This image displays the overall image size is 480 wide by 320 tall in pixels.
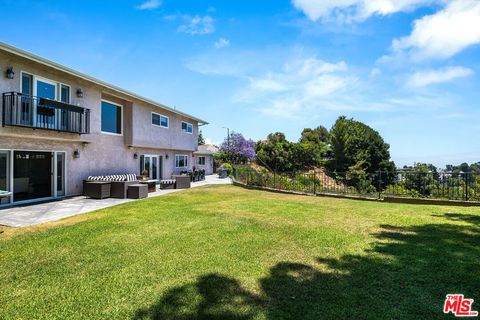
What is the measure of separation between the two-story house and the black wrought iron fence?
8.57m

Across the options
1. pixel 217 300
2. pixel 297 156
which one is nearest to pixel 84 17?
pixel 217 300

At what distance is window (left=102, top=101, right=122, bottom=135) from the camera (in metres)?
15.3

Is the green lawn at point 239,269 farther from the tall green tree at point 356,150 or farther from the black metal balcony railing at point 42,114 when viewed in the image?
the tall green tree at point 356,150

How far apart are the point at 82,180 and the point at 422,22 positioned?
15907 mm

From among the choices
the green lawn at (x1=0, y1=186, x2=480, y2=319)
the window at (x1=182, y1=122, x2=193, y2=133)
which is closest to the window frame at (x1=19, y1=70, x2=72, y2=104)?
the green lawn at (x1=0, y1=186, x2=480, y2=319)

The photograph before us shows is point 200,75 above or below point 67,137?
above

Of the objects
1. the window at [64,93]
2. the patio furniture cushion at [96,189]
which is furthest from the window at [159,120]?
the patio furniture cushion at [96,189]

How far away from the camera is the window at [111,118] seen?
50.2ft

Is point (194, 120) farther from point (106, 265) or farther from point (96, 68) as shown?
point (106, 265)

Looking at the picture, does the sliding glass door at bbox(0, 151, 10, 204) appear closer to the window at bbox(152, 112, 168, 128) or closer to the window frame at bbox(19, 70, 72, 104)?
the window frame at bbox(19, 70, 72, 104)

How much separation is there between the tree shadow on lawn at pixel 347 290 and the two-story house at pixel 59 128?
6931mm

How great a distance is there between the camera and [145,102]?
58.4 feet

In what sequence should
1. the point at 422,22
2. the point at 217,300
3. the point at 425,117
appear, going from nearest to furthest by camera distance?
the point at 217,300 → the point at 422,22 → the point at 425,117

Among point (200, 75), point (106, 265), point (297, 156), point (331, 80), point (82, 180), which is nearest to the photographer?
point (106, 265)
